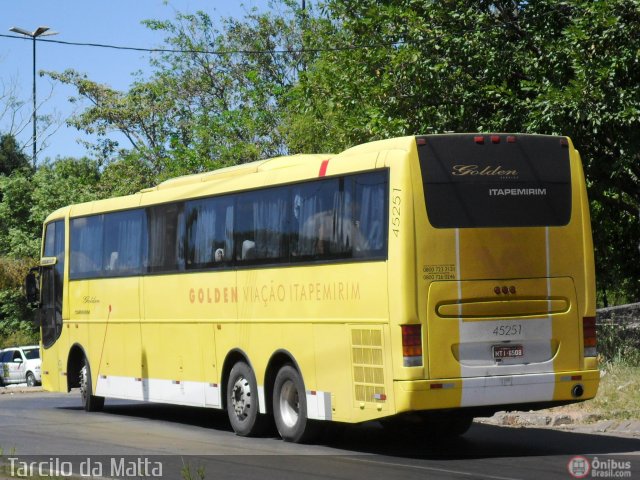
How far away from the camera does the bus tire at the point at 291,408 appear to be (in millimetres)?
15273

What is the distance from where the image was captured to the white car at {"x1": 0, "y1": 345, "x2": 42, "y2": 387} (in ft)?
142

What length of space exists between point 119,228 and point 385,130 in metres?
6.37

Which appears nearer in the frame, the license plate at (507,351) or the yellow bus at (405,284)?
the yellow bus at (405,284)

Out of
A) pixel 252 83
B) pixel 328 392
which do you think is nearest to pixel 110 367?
pixel 328 392

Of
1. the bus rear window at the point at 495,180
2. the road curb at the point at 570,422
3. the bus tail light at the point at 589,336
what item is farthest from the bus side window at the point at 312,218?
the road curb at the point at 570,422

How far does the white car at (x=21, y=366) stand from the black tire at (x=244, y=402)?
27.5 meters

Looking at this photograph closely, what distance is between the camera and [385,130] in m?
24.6

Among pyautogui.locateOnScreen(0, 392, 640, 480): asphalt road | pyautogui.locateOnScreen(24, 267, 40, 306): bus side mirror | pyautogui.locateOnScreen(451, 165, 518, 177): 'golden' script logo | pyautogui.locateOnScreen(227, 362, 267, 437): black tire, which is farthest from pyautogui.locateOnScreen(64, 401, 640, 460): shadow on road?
pyautogui.locateOnScreen(24, 267, 40, 306): bus side mirror

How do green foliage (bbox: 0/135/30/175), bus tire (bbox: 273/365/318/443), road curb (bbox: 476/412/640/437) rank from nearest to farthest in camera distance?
bus tire (bbox: 273/365/318/443) → road curb (bbox: 476/412/640/437) → green foliage (bbox: 0/135/30/175)

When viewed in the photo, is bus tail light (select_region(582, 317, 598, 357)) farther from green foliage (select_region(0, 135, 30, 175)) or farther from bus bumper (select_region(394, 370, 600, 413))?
green foliage (select_region(0, 135, 30, 175))

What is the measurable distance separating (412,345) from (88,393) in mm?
10077

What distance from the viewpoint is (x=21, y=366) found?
43656 mm

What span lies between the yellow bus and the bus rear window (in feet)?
0.05
